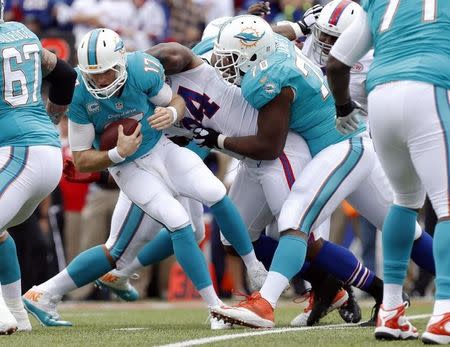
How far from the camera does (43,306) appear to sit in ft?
21.2

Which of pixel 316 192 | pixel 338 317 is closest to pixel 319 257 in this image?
pixel 316 192

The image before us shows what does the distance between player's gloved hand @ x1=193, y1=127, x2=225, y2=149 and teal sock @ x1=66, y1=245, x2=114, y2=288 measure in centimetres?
88

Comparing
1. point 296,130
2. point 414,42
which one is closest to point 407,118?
point 414,42

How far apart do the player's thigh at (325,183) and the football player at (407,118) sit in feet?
2.66

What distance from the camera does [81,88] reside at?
19.9 ft

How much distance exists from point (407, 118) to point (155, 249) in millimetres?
2453

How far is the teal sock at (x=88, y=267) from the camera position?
6.50m

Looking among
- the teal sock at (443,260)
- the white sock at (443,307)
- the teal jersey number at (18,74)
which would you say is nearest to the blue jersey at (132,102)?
the teal jersey number at (18,74)

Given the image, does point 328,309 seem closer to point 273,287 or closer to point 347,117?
point 273,287

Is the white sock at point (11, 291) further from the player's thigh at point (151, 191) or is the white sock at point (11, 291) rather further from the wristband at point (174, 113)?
the wristband at point (174, 113)

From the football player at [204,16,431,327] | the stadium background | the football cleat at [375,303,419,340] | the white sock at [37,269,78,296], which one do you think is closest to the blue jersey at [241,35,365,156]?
the football player at [204,16,431,327]

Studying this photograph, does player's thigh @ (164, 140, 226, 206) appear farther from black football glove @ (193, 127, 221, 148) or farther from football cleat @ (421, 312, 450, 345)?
football cleat @ (421, 312, 450, 345)

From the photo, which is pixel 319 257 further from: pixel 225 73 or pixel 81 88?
pixel 81 88

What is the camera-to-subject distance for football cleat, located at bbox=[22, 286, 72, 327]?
6441 millimetres
